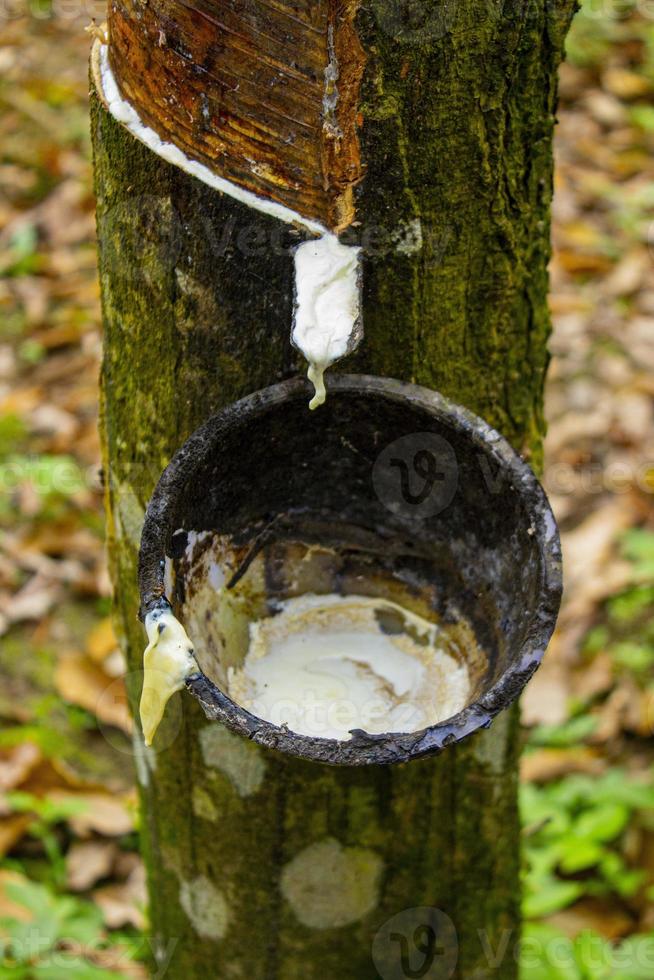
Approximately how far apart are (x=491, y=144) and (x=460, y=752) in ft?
3.30

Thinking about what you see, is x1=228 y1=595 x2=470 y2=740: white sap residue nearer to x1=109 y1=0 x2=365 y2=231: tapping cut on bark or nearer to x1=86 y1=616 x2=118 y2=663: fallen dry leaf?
x1=109 y1=0 x2=365 y2=231: tapping cut on bark

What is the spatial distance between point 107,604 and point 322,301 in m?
2.13

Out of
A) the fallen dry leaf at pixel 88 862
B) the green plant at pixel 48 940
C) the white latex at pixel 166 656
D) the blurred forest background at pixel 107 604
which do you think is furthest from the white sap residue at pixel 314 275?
the fallen dry leaf at pixel 88 862

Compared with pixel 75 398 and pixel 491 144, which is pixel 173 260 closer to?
pixel 491 144

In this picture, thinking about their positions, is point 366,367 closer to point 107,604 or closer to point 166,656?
point 166,656

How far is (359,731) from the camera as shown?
1318 mm

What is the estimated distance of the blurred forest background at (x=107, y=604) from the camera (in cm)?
257

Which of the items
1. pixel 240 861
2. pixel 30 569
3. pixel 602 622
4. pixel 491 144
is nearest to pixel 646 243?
pixel 602 622

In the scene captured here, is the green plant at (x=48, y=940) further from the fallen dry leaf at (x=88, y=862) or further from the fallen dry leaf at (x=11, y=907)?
Answer: the fallen dry leaf at (x=88, y=862)

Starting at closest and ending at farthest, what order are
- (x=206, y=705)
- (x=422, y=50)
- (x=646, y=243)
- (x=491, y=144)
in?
(x=206, y=705) < (x=422, y=50) < (x=491, y=144) < (x=646, y=243)

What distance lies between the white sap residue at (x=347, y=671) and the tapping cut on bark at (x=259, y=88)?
27.3 inches

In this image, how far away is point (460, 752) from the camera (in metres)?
1.75

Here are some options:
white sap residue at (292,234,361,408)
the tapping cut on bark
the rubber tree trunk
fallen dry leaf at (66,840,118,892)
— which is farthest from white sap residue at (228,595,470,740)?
fallen dry leaf at (66,840,118,892)

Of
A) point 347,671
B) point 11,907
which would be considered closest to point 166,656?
point 347,671
